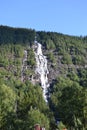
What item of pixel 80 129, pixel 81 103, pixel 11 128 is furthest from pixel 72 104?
pixel 80 129

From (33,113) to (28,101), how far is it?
1106 centimetres

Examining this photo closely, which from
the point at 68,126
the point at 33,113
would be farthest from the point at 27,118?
the point at 68,126

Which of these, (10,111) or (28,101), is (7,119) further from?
(28,101)

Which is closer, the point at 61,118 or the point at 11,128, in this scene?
the point at 11,128

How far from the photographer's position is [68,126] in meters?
105

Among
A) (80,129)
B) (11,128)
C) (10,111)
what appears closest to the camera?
(80,129)

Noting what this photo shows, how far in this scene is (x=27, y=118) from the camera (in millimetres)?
99062

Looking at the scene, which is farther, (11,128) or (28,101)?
(28,101)

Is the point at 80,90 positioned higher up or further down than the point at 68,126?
higher up

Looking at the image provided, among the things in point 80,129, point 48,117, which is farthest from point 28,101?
point 80,129

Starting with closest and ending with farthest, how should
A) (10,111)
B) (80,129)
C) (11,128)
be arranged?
1. (80,129)
2. (11,128)
3. (10,111)

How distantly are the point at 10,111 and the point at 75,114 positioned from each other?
1505cm

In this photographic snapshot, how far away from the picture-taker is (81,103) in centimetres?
10525

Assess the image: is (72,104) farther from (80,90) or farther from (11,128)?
(11,128)
